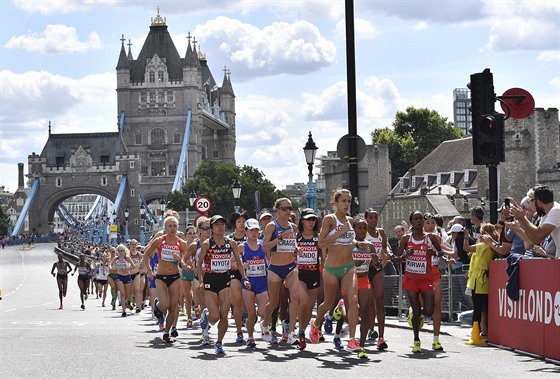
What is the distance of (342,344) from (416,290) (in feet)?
4.47

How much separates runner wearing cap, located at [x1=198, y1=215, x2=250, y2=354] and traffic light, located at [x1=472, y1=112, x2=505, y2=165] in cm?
348

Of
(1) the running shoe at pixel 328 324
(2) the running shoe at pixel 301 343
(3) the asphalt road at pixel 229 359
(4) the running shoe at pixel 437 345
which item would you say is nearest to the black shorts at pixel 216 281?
(3) the asphalt road at pixel 229 359

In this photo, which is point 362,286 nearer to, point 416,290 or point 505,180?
point 416,290

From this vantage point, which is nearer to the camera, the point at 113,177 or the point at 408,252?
the point at 408,252

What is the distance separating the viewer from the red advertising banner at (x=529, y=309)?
13703 mm

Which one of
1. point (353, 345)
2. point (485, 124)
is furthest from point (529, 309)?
point (485, 124)

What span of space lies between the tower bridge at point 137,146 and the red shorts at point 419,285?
153103 millimetres

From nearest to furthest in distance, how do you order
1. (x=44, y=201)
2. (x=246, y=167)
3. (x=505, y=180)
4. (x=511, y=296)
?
1. (x=511, y=296)
2. (x=505, y=180)
3. (x=246, y=167)
4. (x=44, y=201)

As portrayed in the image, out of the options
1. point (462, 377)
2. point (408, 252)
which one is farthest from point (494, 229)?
point (462, 377)

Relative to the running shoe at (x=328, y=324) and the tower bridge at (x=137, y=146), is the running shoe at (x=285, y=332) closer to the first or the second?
the running shoe at (x=328, y=324)

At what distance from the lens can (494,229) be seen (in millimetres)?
16562

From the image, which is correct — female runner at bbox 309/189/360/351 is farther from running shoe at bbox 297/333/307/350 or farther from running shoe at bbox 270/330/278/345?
running shoe at bbox 270/330/278/345

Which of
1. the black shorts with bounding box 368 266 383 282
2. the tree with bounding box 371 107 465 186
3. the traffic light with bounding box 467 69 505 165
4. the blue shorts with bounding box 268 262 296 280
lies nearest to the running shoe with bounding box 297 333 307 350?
the blue shorts with bounding box 268 262 296 280

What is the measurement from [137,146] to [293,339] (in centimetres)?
16709
